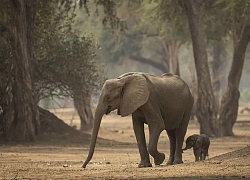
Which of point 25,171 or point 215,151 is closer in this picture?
point 25,171

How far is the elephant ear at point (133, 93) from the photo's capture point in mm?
13211

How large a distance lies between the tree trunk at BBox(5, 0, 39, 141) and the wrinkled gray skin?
8807 millimetres

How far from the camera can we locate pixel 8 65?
23.5 m

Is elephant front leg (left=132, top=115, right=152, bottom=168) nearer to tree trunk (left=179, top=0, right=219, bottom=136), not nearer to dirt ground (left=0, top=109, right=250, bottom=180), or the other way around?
dirt ground (left=0, top=109, right=250, bottom=180)

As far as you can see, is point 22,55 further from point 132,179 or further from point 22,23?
point 132,179

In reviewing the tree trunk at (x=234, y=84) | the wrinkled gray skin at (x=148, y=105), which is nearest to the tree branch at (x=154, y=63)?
the tree trunk at (x=234, y=84)

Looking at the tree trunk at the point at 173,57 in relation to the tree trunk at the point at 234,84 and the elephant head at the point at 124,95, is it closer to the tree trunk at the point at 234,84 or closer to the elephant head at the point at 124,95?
the tree trunk at the point at 234,84

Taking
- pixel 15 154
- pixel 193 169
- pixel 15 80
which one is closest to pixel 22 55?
pixel 15 80

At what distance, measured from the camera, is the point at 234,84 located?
94.1 ft

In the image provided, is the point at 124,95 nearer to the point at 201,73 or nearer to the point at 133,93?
the point at 133,93

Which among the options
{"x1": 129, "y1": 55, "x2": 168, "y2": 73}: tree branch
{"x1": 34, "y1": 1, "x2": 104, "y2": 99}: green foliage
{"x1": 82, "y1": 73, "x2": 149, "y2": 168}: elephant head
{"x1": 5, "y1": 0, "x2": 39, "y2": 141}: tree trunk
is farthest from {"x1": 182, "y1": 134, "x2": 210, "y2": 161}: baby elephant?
{"x1": 129, "y1": 55, "x2": 168, "y2": 73}: tree branch

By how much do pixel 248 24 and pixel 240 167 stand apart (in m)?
16.4

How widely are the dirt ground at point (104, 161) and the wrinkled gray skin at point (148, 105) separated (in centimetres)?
62

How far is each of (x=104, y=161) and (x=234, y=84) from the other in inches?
498
